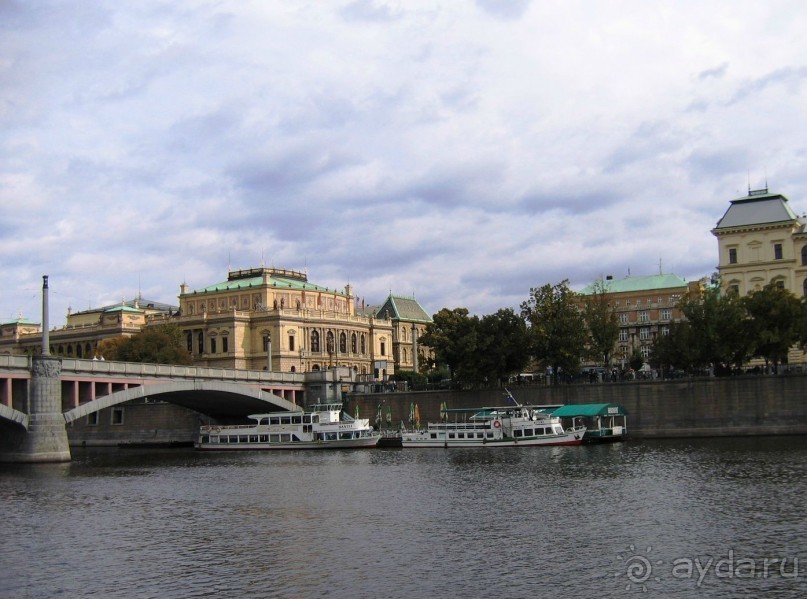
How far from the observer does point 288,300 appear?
580 ft

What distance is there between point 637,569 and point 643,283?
406ft

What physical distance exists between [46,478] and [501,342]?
177 ft

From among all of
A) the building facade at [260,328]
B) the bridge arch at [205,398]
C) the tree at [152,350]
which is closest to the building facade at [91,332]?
the building facade at [260,328]

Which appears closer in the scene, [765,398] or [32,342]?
[765,398]

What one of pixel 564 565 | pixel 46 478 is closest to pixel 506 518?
pixel 564 565

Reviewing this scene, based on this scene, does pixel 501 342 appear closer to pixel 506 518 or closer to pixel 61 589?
pixel 506 518

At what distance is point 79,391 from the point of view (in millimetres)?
96812

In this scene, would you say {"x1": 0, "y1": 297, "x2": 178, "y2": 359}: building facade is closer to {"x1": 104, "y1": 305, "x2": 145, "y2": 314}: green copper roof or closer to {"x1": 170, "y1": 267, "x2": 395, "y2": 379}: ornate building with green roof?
{"x1": 104, "y1": 305, "x2": 145, "y2": 314}: green copper roof

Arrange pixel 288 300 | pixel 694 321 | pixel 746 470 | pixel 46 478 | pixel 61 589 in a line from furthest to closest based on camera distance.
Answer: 1. pixel 288 300
2. pixel 694 321
3. pixel 46 478
4. pixel 746 470
5. pixel 61 589

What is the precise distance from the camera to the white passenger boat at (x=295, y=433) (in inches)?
4082

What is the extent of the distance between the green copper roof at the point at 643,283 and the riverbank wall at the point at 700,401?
49709 mm

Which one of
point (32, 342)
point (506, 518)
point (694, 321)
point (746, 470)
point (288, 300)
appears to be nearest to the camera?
point (506, 518)

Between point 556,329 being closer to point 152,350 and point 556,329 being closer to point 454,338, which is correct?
point 454,338

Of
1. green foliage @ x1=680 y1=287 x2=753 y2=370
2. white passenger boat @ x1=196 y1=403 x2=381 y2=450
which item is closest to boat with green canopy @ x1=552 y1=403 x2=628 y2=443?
green foliage @ x1=680 y1=287 x2=753 y2=370
